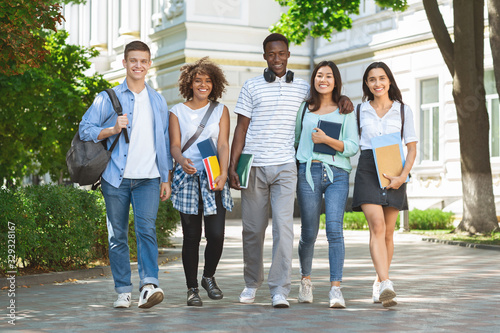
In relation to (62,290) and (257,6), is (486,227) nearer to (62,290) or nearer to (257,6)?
(62,290)

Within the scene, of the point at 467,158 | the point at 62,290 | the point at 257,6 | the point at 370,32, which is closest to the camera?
the point at 62,290

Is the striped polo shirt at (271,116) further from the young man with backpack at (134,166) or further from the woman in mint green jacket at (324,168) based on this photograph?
the young man with backpack at (134,166)

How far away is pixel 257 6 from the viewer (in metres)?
27.9

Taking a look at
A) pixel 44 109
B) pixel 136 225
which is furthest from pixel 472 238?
pixel 136 225

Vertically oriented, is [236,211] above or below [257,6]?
below

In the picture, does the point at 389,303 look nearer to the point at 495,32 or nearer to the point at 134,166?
the point at 134,166

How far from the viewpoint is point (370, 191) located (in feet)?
23.9

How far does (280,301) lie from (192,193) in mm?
1135

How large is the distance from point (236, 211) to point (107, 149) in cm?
1952

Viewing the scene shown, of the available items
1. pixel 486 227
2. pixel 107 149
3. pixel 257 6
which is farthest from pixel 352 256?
pixel 257 6

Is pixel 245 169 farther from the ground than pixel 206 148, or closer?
closer

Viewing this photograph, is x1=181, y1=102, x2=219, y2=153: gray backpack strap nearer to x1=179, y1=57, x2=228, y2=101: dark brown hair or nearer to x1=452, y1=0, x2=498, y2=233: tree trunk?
x1=179, y1=57, x2=228, y2=101: dark brown hair

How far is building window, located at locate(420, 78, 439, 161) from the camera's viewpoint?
77.3ft

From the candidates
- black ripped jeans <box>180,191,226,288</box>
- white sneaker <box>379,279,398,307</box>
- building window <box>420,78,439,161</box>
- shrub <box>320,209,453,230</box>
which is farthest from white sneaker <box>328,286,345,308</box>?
building window <box>420,78,439,161</box>
